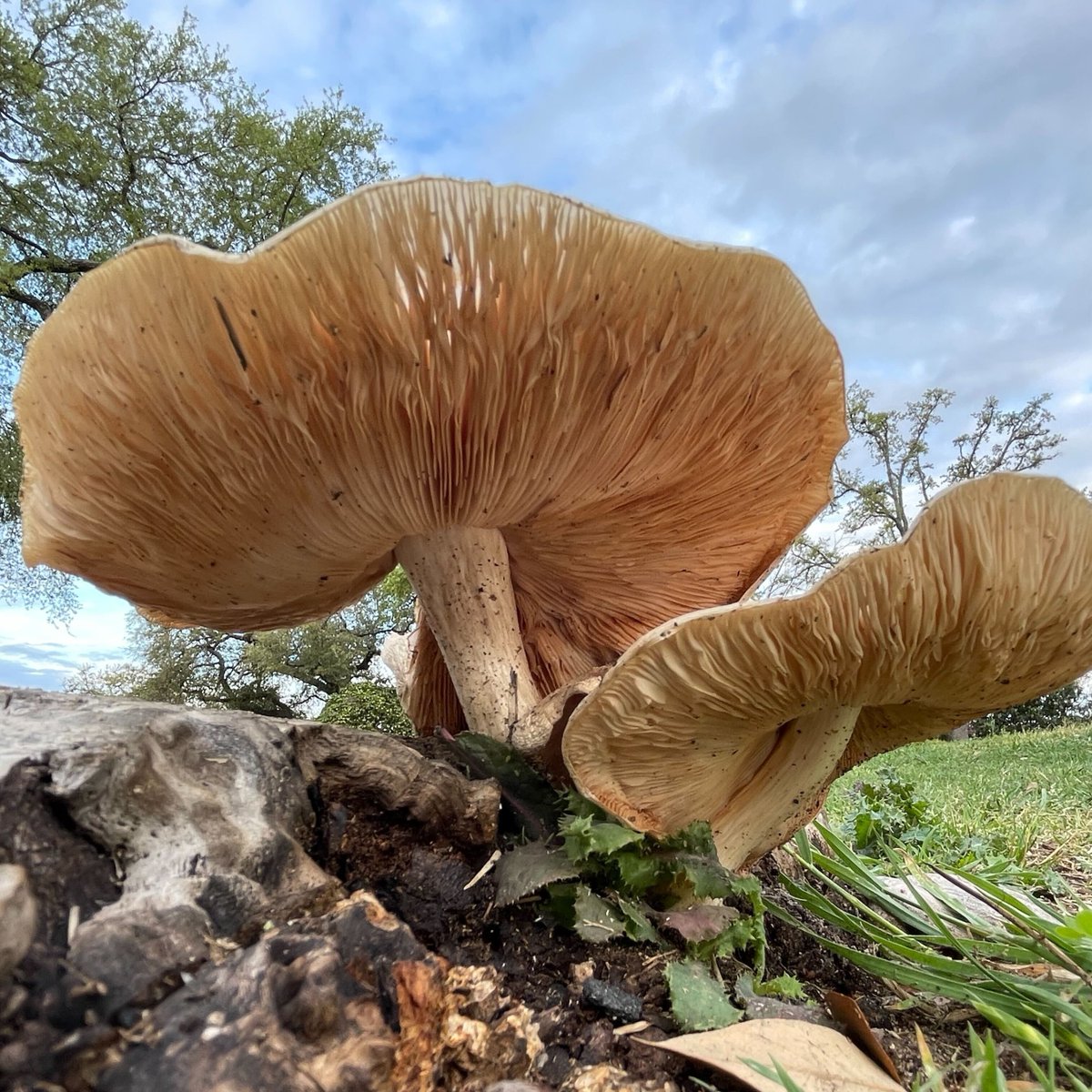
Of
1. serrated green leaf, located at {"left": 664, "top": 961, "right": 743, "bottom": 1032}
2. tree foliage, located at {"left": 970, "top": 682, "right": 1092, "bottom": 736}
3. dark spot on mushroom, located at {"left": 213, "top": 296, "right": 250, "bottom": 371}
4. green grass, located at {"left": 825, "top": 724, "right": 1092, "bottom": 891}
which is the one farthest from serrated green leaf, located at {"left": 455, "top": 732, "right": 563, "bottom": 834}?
tree foliage, located at {"left": 970, "top": 682, "right": 1092, "bottom": 736}

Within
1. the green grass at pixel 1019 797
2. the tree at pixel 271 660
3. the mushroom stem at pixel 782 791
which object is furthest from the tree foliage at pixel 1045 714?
the mushroom stem at pixel 782 791

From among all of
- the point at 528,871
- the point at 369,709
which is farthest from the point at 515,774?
the point at 369,709

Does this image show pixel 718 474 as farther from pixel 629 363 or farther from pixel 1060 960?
pixel 1060 960

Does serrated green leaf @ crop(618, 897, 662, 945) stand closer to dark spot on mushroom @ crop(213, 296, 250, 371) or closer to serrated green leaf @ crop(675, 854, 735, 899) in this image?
serrated green leaf @ crop(675, 854, 735, 899)

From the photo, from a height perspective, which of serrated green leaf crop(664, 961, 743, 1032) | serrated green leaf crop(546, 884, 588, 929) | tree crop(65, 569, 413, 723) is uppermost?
tree crop(65, 569, 413, 723)

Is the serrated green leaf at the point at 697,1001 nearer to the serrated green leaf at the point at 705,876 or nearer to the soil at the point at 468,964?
the soil at the point at 468,964

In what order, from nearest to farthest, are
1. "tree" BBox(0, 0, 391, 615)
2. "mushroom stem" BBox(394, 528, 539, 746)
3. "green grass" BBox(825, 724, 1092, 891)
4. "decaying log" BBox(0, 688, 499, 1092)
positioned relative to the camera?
"decaying log" BBox(0, 688, 499, 1092) < "mushroom stem" BBox(394, 528, 539, 746) < "green grass" BBox(825, 724, 1092, 891) < "tree" BBox(0, 0, 391, 615)

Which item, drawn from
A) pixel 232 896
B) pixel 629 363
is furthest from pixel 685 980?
pixel 629 363
